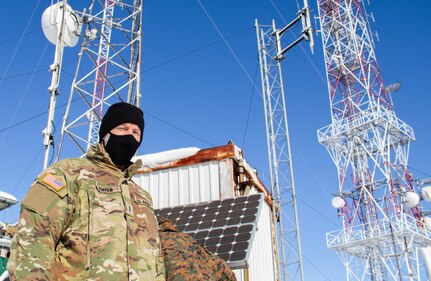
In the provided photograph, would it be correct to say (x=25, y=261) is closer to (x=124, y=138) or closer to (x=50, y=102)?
(x=124, y=138)

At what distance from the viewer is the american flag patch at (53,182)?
2104 mm

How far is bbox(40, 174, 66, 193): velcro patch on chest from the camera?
2100 millimetres

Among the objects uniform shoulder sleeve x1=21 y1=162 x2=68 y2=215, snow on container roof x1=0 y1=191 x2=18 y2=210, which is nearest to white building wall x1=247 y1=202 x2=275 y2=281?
uniform shoulder sleeve x1=21 y1=162 x2=68 y2=215

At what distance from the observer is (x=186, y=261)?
2732 millimetres

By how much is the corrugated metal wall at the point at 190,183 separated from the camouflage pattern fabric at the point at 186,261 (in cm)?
536

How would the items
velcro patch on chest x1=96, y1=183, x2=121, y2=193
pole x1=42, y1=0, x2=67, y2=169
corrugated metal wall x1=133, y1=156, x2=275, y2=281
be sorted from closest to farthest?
1. velcro patch on chest x1=96, y1=183, x2=121, y2=193
2. corrugated metal wall x1=133, y1=156, x2=275, y2=281
3. pole x1=42, y1=0, x2=67, y2=169

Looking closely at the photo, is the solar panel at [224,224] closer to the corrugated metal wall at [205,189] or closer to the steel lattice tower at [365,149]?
the corrugated metal wall at [205,189]

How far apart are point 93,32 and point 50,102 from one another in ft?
12.7

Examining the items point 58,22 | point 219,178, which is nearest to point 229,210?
point 219,178

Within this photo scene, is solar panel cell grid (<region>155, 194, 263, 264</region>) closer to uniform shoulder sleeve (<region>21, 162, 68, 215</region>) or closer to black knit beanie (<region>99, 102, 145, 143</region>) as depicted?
black knit beanie (<region>99, 102, 145, 143</region>)

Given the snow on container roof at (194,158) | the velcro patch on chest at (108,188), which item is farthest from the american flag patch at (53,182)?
the snow on container roof at (194,158)

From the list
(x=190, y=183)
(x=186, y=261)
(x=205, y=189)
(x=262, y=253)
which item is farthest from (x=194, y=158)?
(x=186, y=261)

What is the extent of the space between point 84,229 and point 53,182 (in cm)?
29

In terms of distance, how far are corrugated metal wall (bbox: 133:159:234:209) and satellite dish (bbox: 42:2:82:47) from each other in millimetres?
4809
